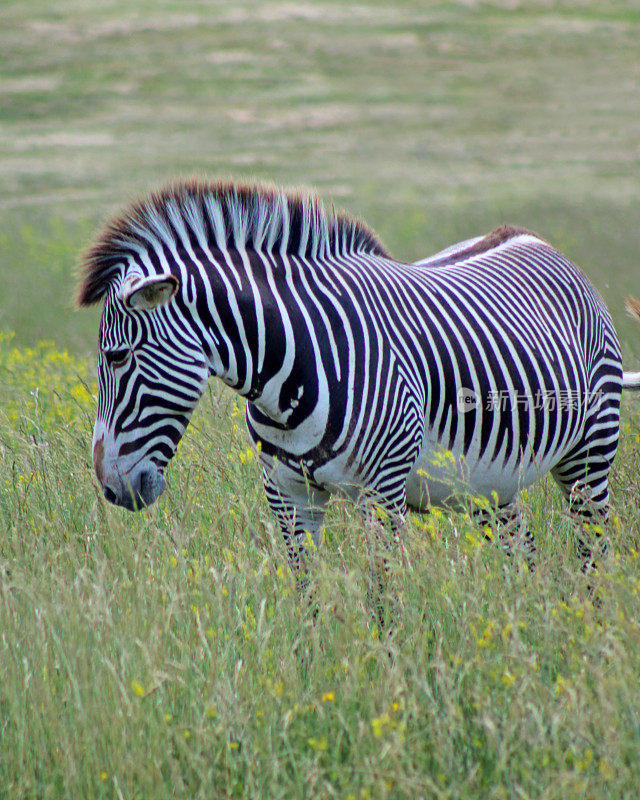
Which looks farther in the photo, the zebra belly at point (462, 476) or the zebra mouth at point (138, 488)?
the zebra belly at point (462, 476)

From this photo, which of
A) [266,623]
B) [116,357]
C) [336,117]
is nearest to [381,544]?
[266,623]

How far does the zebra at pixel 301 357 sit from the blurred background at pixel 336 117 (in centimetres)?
612

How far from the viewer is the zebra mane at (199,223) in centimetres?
341

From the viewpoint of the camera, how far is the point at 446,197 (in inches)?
863

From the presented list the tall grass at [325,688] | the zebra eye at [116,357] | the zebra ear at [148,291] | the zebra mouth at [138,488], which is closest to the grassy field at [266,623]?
the tall grass at [325,688]

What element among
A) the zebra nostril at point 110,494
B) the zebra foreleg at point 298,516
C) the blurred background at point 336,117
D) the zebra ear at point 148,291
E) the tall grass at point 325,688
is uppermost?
the zebra ear at point 148,291

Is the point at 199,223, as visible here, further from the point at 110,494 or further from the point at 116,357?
the point at 110,494

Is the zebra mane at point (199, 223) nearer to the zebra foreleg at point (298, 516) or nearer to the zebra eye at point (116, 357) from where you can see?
the zebra eye at point (116, 357)

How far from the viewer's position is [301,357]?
3451 mm

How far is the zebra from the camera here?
3.27m

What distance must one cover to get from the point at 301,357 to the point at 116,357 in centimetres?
69

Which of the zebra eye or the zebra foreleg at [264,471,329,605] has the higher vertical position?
the zebra eye

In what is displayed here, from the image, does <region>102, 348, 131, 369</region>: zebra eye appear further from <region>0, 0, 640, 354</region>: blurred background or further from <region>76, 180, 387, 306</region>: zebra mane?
<region>0, 0, 640, 354</region>: blurred background

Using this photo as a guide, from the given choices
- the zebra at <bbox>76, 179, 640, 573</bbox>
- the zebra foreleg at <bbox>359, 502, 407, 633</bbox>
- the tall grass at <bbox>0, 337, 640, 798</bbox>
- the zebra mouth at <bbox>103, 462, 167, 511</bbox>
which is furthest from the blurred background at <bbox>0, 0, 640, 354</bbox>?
the zebra mouth at <bbox>103, 462, 167, 511</bbox>
